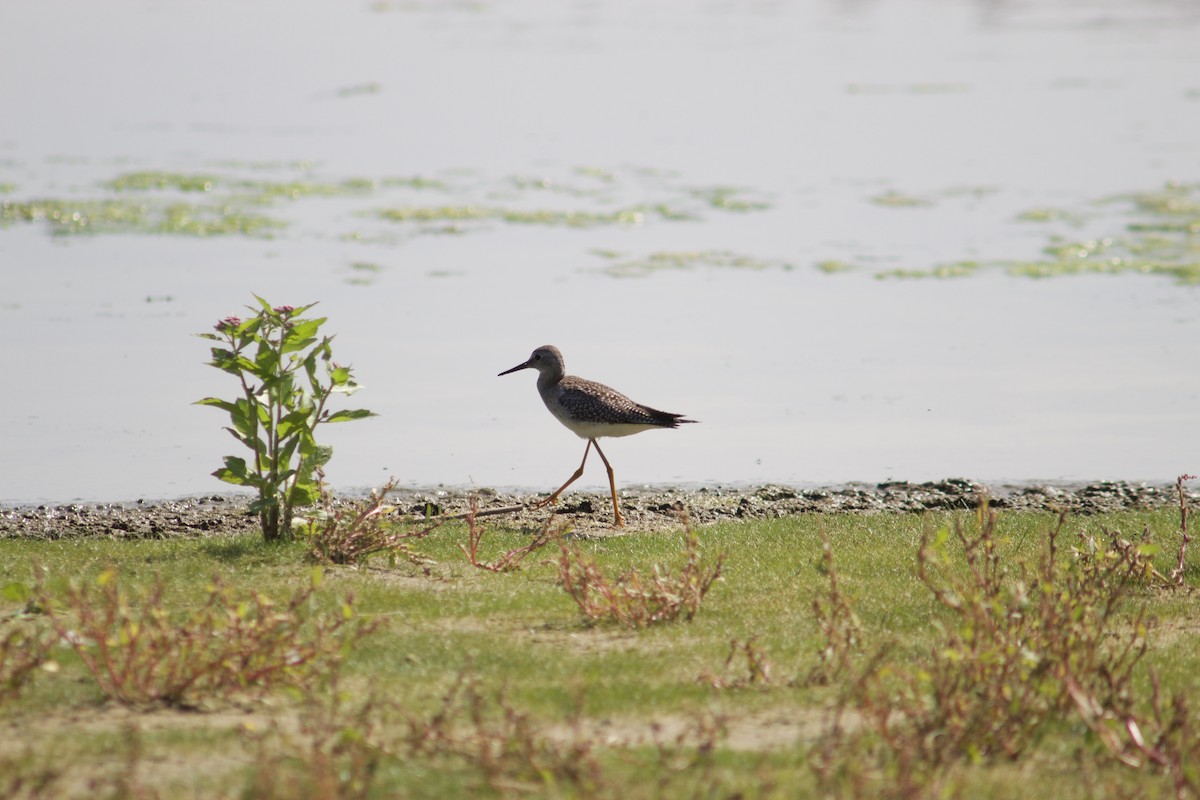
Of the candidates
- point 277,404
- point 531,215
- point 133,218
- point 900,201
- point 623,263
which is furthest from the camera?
point 900,201

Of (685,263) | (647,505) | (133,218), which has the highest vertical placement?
(133,218)

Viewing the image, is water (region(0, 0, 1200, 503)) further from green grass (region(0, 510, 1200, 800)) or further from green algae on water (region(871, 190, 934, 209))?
green grass (region(0, 510, 1200, 800))

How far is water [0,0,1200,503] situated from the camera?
12914 mm

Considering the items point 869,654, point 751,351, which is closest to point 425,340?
point 751,351

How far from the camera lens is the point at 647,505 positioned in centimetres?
1138

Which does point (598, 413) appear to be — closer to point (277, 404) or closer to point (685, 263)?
point (277, 404)

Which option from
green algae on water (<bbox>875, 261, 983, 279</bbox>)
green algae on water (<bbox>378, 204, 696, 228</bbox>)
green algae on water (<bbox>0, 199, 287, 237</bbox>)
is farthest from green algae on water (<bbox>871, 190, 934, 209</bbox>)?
green algae on water (<bbox>0, 199, 287, 237</bbox>)

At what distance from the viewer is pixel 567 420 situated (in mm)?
11812

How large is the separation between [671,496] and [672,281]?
7.56 m

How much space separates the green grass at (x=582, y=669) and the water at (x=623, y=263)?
6.51 feet

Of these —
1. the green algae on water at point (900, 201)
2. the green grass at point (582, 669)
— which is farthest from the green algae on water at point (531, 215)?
the green grass at point (582, 669)

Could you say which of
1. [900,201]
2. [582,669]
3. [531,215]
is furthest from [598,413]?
[900,201]

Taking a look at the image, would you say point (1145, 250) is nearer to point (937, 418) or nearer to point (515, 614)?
point (937, 418)

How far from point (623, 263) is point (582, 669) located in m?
12.9
